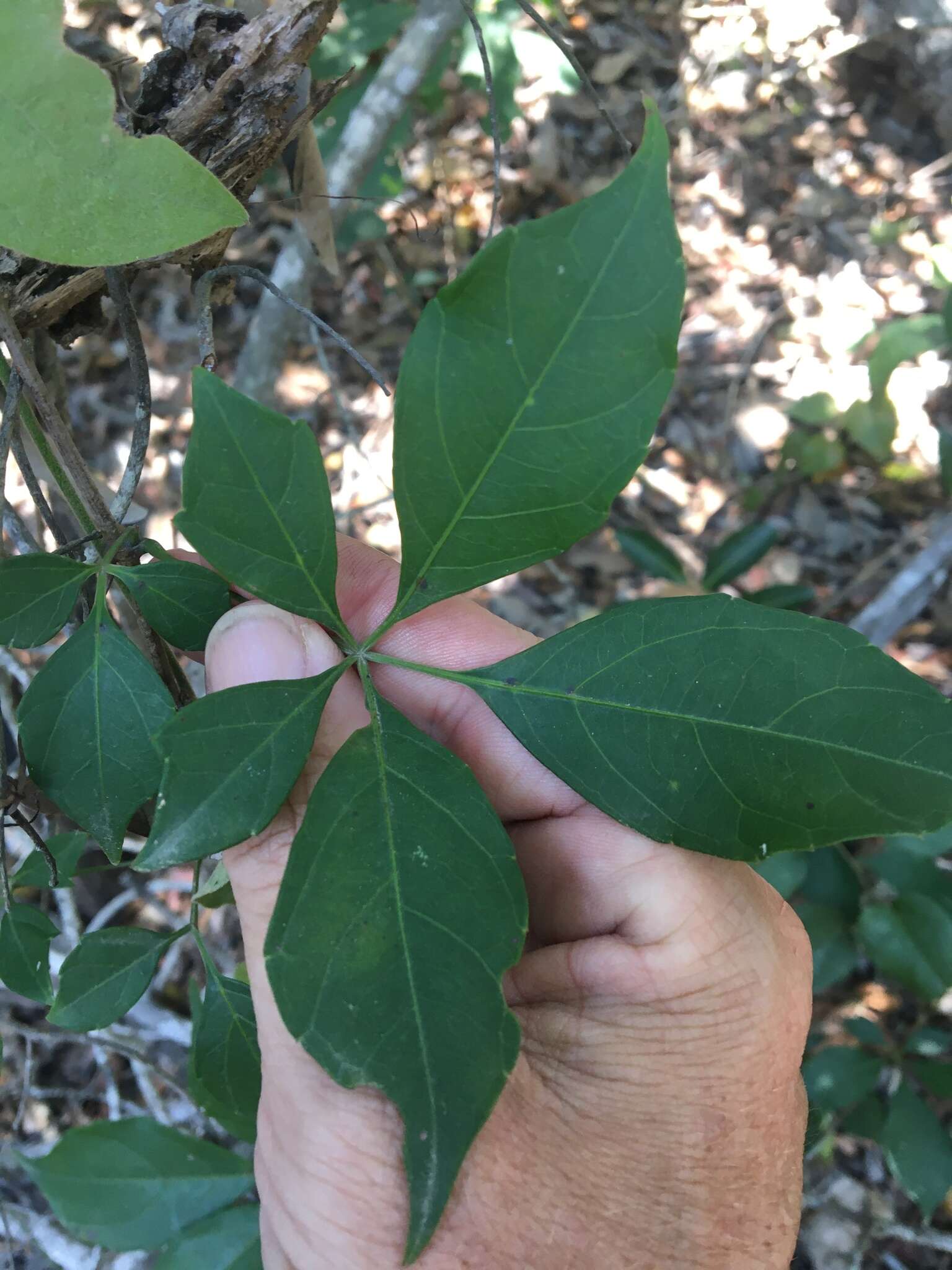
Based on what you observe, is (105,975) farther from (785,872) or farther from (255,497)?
(785,872)

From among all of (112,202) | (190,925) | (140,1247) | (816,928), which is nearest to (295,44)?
(112,202)

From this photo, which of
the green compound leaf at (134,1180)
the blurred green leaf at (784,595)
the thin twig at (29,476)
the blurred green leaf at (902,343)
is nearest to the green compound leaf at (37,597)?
the thin twig at (29,476)

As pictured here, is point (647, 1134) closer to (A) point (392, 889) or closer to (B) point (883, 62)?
(A) point (392, 889)

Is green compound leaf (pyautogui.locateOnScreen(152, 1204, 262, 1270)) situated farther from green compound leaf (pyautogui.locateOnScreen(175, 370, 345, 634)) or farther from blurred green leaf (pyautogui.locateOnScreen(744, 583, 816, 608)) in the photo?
blurred green leaf (pyautogui.locateOnScreen(744, 583, 816, 608))

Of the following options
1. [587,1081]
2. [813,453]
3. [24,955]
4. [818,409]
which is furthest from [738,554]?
[24,955]

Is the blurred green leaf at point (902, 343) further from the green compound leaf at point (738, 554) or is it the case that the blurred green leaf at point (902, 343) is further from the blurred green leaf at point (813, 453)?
the green compound leaf at point (738, 554)

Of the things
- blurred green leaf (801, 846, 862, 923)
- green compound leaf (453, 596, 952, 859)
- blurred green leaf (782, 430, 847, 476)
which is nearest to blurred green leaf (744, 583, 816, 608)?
blurred green leaf (801, 846, 862, 923)
